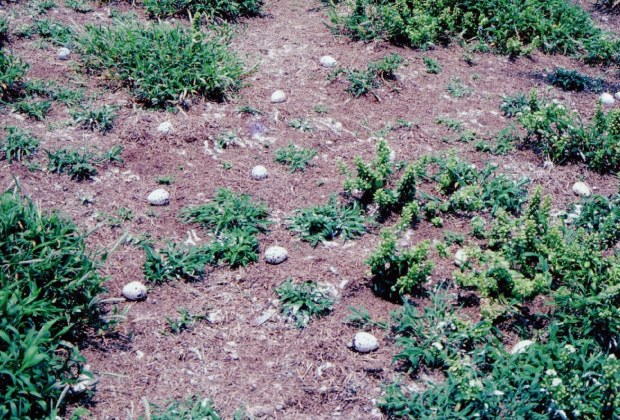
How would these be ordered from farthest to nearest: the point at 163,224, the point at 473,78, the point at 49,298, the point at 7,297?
the point at 473,78 → the point at 163,224 → the point at 49,298 → the point at 7,297

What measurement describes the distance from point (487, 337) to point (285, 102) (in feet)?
8.08

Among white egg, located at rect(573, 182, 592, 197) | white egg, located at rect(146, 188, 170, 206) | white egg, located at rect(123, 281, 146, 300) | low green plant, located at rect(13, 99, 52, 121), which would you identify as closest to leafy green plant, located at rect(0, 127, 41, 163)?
low green plant, located at rect(13, 99, 52, 121)

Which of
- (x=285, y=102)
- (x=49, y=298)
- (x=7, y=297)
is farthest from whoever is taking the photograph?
(x=285, y=102)

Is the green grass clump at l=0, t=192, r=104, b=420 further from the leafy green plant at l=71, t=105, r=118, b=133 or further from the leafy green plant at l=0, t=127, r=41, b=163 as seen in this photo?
the leafy green plant at l=71, t=105, r=118, b=133

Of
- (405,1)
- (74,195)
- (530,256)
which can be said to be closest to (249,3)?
(405,1)

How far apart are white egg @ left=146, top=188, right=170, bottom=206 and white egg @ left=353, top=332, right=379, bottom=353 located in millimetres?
1496

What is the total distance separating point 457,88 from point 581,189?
137cm

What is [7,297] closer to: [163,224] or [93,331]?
[93,331]

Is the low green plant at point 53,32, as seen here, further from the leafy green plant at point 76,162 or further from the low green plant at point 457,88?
the low green plant at point 457,88

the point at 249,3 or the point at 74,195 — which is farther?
the point at 249,3

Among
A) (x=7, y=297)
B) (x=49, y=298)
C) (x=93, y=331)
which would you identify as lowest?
(x=93, y=331)

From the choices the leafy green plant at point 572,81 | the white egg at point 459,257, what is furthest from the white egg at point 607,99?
the white egg at point 459,257

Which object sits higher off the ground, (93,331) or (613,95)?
(613,95)

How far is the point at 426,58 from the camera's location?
206 inches
